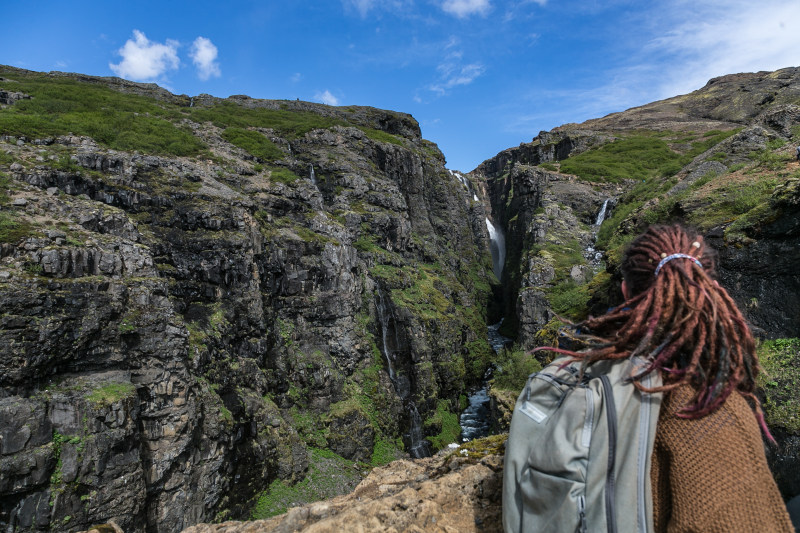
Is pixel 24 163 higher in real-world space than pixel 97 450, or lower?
higher

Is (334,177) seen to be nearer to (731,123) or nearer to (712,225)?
(712,225)

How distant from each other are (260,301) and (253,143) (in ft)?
71.4

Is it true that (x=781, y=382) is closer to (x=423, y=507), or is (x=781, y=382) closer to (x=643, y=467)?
(x=423, y=507)

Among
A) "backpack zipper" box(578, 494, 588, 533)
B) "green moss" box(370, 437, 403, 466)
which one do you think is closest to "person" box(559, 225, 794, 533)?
"backpack zipper" box(578, 494, 588, 533)

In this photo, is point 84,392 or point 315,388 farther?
point 315,388

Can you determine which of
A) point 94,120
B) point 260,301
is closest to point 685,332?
point 260,301

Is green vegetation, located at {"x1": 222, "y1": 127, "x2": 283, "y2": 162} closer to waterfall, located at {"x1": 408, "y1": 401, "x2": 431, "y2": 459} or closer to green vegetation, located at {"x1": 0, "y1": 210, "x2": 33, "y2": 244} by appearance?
green vegetation, located at {"x1": 0, "y1": 210, "x2": 33, "y2": 244}

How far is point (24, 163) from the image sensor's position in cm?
1962

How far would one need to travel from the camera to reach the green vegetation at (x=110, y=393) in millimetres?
13064

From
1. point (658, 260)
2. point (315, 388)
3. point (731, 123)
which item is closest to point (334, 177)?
point (315, 388)

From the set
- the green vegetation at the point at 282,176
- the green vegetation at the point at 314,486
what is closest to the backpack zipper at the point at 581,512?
the green vegetation at the point at 314,486

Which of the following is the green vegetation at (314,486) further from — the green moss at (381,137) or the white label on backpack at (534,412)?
the green moss at (381,137)

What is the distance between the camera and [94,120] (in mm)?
28875

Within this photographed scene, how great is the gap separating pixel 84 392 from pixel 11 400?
1.79 meters
